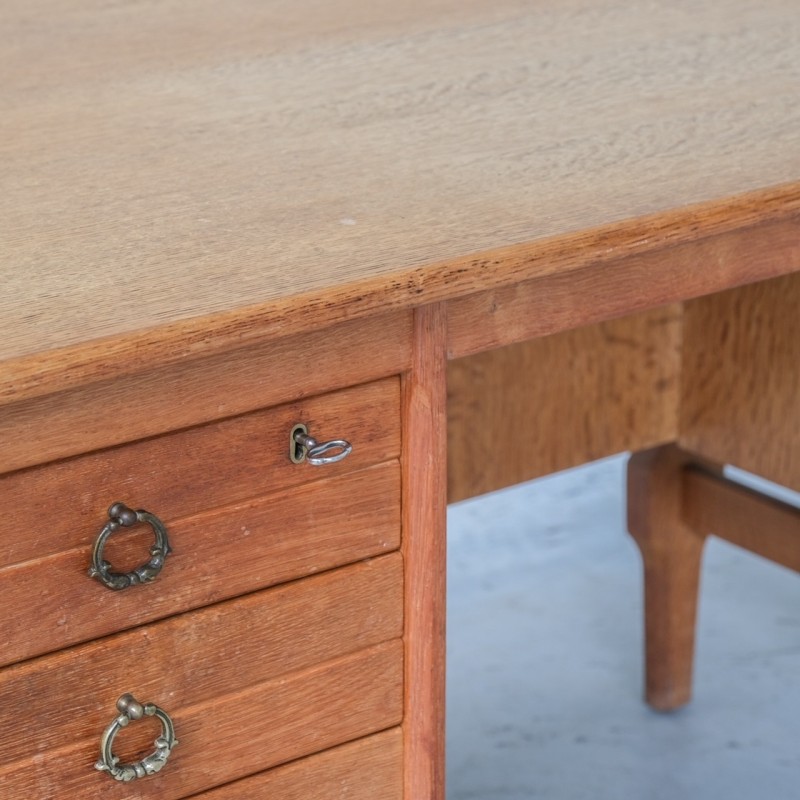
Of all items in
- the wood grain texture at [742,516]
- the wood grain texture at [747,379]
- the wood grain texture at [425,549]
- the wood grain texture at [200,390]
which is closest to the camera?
the wood grain texture at [200,390]

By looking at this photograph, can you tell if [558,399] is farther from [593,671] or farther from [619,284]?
[619,284]

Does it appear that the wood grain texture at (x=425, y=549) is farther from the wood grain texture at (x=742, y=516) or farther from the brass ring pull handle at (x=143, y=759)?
the wood grain texture at (x=742, y=516)

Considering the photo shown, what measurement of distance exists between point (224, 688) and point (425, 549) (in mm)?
147

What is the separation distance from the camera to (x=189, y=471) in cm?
80

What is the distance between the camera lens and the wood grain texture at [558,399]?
147cm

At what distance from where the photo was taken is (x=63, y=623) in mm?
789

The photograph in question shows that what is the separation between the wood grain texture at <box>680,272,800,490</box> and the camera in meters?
1.45

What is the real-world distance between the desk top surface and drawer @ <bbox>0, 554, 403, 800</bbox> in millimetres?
191

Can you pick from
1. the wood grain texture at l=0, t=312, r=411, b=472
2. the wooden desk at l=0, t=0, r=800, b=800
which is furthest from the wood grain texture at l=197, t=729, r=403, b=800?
the wood grain texture at l=0, t=312, r=411, b=472

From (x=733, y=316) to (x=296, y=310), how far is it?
84cm

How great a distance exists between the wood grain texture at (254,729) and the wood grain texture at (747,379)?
2.26ft

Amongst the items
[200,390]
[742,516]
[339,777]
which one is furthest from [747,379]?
[200,390]

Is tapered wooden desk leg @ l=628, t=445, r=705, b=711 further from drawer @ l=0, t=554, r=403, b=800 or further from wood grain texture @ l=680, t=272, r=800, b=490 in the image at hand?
drawer @ l=0, t=554, r=403, b=800

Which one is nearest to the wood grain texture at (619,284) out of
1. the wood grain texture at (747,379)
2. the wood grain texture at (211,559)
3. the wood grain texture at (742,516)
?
the wood grain texture at (211,559)
